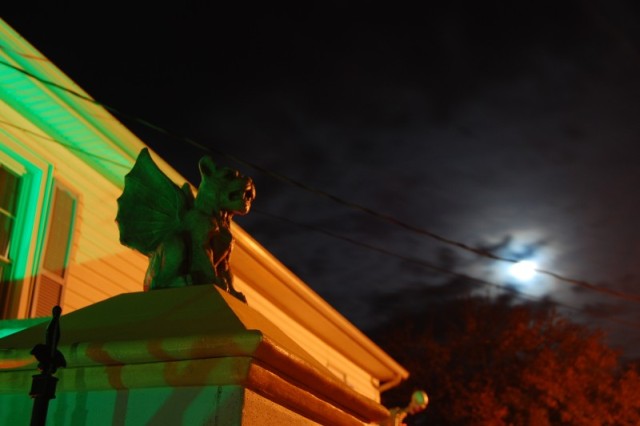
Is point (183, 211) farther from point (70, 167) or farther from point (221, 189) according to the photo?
point (70, 167)

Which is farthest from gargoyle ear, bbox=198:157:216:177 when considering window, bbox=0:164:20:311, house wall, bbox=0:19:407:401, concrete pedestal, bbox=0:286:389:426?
window, bbox=0:164:20:311

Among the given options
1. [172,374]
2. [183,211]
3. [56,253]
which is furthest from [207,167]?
[56,253]

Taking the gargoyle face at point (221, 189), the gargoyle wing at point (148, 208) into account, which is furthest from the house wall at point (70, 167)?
the gargoyle face at point (221, 189)

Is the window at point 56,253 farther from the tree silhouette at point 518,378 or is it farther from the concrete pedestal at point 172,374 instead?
the tree silhouette at point 518,378

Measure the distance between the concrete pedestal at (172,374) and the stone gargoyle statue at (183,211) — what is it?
2.61ft

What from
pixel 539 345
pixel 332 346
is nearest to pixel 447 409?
pixel 539 345

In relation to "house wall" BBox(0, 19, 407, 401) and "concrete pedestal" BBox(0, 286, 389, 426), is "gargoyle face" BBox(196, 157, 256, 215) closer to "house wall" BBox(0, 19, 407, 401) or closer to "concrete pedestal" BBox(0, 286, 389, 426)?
"concrete pedestal" BBox(0, 286, 389, 426)

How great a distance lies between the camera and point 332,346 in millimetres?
13359

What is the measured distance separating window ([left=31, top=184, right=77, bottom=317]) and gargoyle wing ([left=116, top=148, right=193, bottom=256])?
3.56 meters

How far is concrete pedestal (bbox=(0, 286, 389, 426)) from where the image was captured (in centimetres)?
212

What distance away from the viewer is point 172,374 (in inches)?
85.0

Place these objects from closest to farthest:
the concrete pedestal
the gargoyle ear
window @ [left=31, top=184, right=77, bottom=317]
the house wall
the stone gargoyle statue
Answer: the concrete pedestal, the stone gargoyle statue, the gargoyle ear, the house wall, window @ [left=31, top=184, right=77, bottom=317]

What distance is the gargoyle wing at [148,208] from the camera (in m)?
3.33

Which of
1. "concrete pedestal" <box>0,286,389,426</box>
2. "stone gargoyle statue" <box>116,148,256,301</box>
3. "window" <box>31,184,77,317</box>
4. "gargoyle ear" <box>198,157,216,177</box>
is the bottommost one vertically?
"concrete pedestal" <box>0,286,389,426</box>
